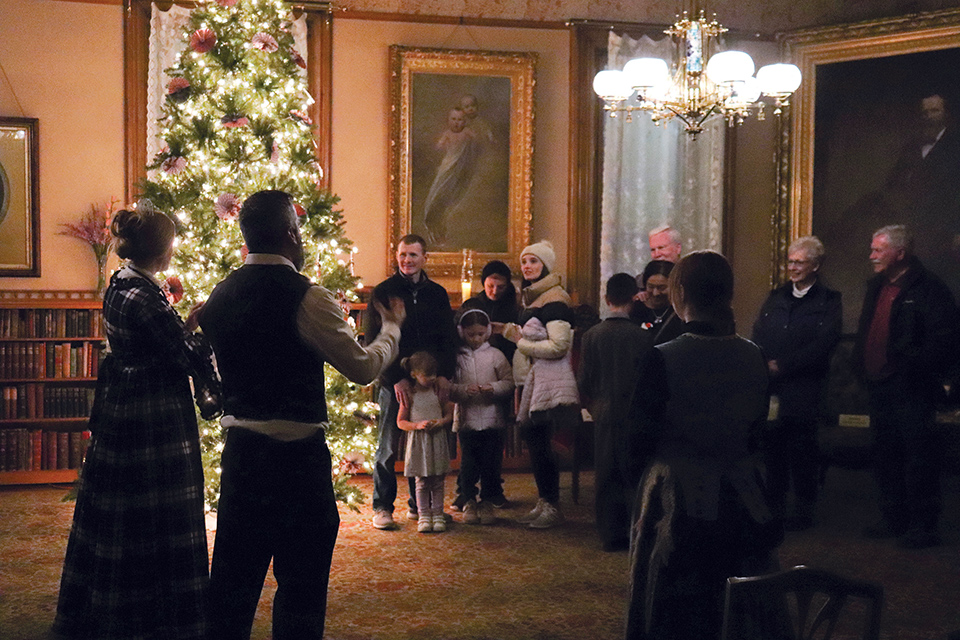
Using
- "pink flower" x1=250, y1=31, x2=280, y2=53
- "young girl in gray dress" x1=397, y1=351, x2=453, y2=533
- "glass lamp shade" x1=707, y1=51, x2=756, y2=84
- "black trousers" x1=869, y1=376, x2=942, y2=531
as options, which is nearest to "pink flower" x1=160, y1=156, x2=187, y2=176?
"pink flower" x1=250, y1=31, x2=280, y2=53

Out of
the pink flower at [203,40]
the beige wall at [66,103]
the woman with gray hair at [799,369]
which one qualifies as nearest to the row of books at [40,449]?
the beige wall at [66,103]

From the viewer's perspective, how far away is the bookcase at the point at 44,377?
7152mm

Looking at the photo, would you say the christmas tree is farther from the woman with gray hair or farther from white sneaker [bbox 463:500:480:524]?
the woman with gray hair

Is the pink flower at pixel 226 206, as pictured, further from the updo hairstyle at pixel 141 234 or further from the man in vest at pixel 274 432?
the man in vest at pixel 274 432

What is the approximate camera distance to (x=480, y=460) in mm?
6082

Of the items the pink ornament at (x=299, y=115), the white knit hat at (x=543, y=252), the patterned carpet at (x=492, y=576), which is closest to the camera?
the patterned carpet at (x=492, y=576)

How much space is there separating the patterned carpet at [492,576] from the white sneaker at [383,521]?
0.07 m

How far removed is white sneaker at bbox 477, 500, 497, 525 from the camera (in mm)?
5980

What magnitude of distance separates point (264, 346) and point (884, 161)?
6812mm

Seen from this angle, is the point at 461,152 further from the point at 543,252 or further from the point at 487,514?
the point at 487,514

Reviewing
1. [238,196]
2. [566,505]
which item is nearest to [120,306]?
[238,196]

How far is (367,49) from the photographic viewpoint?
7.87 meters

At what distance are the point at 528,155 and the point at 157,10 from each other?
315cm

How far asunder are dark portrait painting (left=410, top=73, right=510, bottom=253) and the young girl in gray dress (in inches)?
96.8
